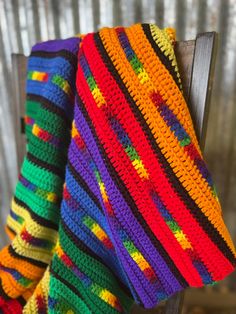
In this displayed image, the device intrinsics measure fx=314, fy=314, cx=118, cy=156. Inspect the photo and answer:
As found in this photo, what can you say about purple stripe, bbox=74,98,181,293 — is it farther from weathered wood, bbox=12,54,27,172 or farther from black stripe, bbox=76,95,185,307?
weathered wood, bbox=12,54,27,172

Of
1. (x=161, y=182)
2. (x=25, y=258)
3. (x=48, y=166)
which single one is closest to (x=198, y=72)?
(x=161, y=182)

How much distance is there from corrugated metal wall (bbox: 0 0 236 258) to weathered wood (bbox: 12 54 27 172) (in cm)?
26

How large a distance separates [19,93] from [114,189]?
44 centimetres

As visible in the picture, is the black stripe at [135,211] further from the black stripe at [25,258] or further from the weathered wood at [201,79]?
the black stripe at [25,258]

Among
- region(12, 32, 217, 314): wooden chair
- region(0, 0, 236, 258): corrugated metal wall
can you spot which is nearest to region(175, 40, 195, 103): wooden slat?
region(12, 32, 217, 314): wooden chair

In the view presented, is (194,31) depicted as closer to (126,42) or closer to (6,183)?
(126,42)

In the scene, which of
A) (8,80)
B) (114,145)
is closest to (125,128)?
(114,145)

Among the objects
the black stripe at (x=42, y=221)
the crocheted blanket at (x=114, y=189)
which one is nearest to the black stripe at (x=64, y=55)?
the crocheted blanket at (x=114, y=189)

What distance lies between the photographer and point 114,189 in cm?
50

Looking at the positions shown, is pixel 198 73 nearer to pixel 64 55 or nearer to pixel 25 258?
pixel 64 55

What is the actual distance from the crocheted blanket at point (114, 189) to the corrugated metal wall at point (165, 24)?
0.35 metres

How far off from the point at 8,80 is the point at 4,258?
0.65 m

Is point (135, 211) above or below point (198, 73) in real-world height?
below

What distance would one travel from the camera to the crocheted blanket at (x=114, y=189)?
454mm
